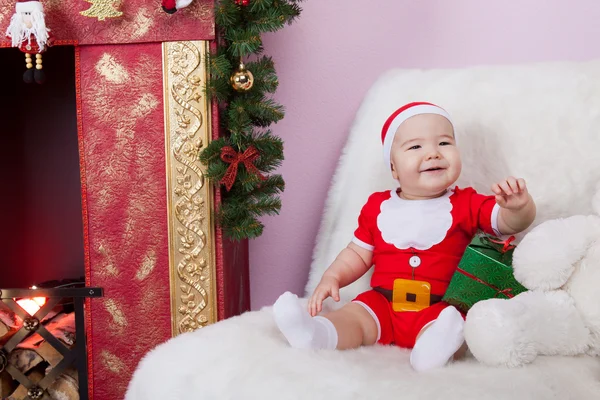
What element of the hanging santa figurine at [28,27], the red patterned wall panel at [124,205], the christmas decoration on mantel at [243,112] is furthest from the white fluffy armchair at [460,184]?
the hanging santa figurine at [28,27]

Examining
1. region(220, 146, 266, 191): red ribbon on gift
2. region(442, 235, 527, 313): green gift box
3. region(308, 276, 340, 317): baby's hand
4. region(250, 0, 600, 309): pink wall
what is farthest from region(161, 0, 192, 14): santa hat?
region(442, 235, 527, 313): green gift box

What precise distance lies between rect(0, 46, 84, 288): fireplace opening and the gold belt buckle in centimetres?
107

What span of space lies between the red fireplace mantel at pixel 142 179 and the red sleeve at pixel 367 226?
334mm

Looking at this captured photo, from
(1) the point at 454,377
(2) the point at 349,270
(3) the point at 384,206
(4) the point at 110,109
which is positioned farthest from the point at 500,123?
(4) the point at 110,109

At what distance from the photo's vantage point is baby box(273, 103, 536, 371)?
1.09 meters

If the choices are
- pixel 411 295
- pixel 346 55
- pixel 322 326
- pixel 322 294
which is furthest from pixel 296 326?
pixel 346 55

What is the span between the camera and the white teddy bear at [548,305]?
0.88 metres

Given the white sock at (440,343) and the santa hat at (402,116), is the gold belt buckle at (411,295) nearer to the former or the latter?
the white sock at (440,343)

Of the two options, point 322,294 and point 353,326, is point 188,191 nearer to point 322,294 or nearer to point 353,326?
point 322,294

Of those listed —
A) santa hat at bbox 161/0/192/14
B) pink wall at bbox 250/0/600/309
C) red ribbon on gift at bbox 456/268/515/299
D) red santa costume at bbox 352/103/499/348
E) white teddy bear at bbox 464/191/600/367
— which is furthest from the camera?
pink wall at bbox 250/0/600/309

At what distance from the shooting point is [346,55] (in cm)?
169

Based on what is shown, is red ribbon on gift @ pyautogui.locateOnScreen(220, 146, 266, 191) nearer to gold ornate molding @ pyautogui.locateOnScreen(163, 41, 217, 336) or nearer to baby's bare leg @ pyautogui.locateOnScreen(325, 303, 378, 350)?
gold ornate molding @ pyautogui.locateOnScreen(163, 41, 217, 336)

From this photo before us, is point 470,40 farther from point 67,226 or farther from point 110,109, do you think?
point 67,226

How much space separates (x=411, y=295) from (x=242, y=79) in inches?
23.7
